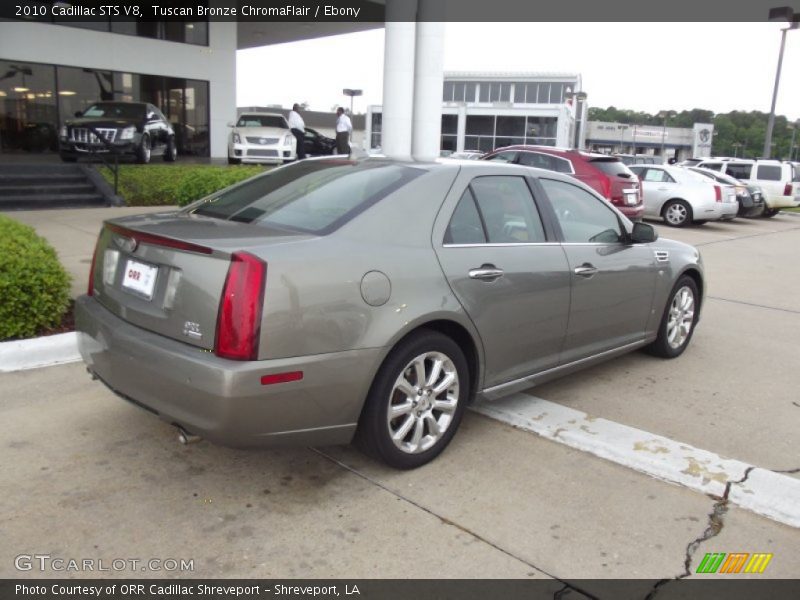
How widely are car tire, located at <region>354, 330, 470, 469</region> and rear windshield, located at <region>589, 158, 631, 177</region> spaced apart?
10514 millimetres

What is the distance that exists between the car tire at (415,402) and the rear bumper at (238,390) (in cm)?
12

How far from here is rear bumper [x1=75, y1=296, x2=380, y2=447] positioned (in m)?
2.88

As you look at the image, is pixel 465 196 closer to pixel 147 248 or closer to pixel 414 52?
pixel 147 248

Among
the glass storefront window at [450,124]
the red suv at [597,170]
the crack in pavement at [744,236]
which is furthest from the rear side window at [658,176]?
the glass storefront window at [450,124]

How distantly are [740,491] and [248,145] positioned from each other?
1521 centimetres

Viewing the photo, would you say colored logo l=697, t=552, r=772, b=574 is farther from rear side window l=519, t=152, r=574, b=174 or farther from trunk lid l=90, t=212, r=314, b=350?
rear side window l=519, t=152, r=574, b=174

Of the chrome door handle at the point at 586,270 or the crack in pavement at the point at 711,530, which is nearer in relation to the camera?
the crack in pavement at the point at 711,530

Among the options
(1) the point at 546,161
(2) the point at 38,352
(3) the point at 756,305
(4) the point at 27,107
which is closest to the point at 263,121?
(4) the point at 27,107

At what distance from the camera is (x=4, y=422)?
3.95m

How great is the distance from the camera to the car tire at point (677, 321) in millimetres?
5457

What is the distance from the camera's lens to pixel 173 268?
10.2 feet

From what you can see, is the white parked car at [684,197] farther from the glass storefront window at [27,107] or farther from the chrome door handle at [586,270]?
the glass storefront window at [27,107]

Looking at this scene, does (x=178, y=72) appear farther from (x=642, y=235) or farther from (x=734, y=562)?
(x=734, y=562)

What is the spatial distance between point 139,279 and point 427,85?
13.7m
